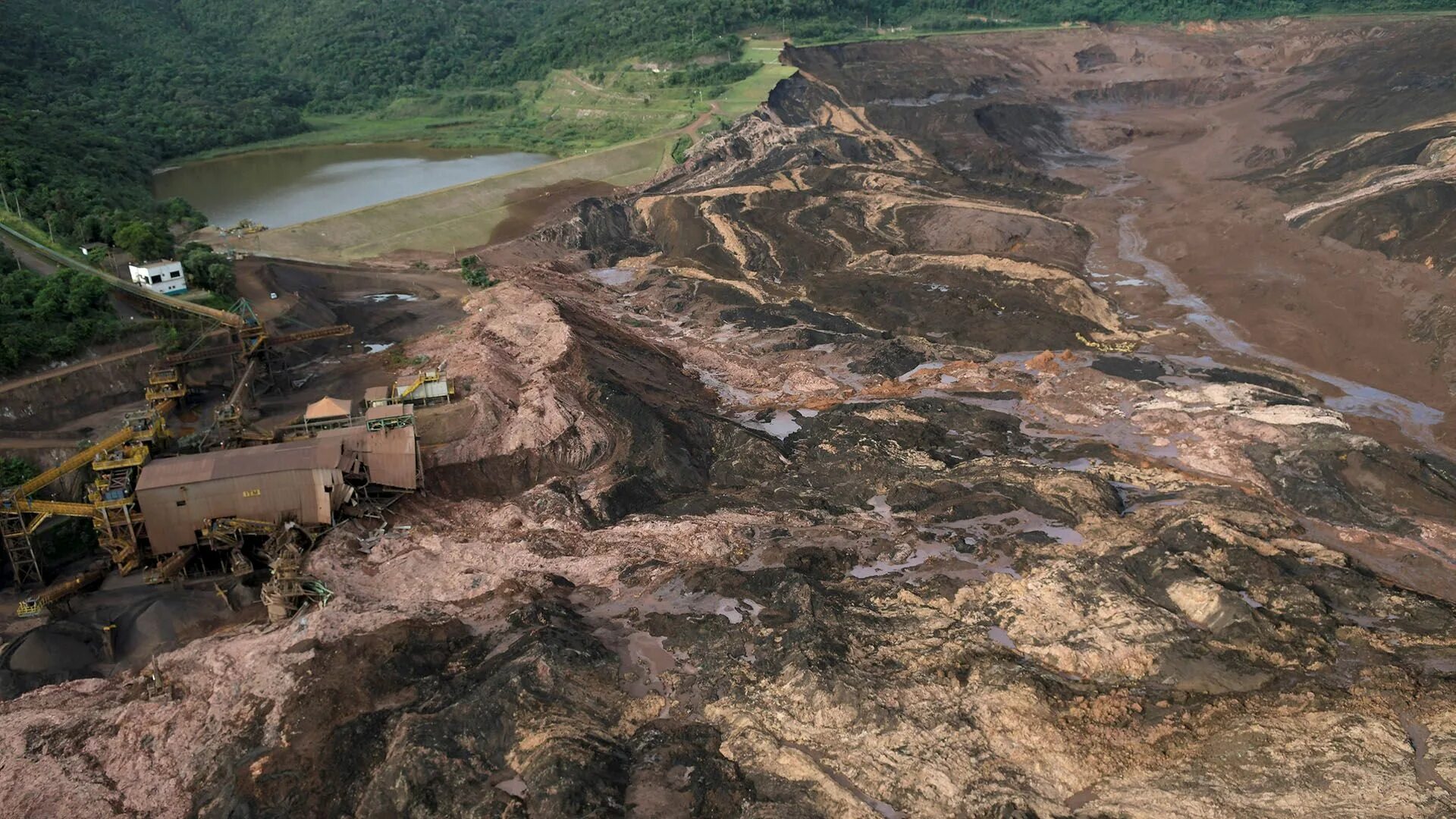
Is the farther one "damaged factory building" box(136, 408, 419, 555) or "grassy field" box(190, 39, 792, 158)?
"grassy field" box(190, 39, 792, 158)

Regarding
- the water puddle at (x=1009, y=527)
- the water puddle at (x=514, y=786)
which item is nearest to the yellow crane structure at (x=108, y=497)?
the water puddle at (x=514, y=786)

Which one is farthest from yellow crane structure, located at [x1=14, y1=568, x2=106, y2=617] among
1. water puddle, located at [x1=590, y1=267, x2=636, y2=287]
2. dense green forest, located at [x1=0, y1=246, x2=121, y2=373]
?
water puddle, located at [x1=590, y1=267, x2=636, y2=287]

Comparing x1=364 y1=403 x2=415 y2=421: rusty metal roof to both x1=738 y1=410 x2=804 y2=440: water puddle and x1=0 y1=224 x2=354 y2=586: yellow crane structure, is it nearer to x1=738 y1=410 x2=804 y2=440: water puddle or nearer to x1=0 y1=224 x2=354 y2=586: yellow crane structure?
x1=0 y1=224 x2=354 y2=586: yellow crane structure

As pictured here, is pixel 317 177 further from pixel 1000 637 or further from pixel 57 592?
pixel 1000 637

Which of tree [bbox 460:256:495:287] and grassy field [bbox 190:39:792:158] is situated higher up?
grassy field [bbox 190:39:792:158]

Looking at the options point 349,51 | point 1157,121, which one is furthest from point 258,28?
point 1157,121
